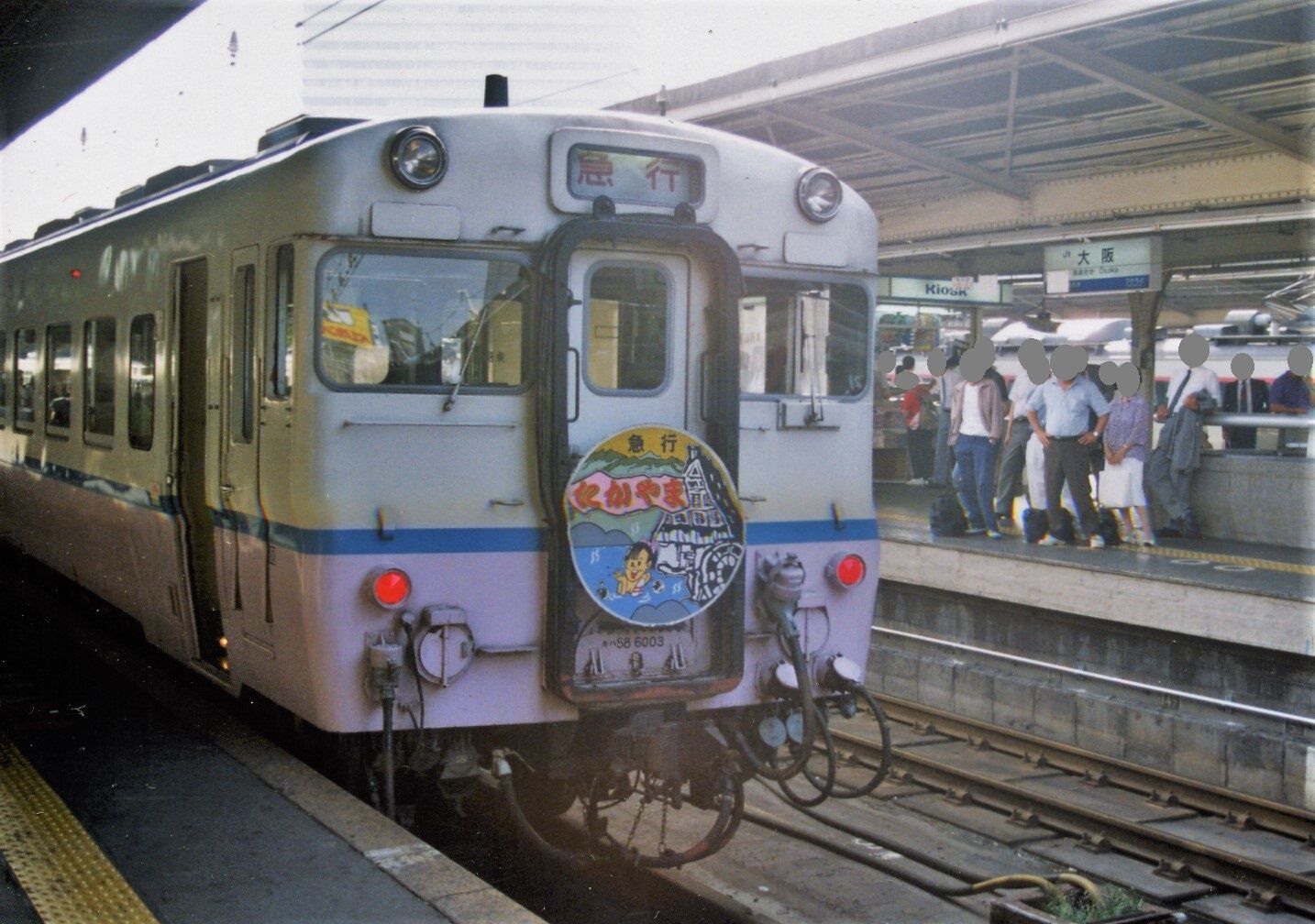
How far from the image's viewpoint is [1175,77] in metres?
10.4

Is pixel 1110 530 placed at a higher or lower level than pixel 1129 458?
lower

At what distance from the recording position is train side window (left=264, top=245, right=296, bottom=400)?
5387 millimetres

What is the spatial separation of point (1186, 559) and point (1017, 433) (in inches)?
83.6

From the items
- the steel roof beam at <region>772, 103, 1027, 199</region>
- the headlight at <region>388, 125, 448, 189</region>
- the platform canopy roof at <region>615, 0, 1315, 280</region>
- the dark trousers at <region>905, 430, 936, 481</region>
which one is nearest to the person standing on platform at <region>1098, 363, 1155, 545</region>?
the platform canopy roof at <region>615, 0, 1315, 280</region>

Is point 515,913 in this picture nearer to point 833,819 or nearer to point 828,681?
point 828,681

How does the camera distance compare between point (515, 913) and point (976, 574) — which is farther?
point (976, 574)

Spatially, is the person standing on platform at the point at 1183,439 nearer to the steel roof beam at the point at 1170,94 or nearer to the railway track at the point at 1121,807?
the steel roof beam at the point at 1170,94

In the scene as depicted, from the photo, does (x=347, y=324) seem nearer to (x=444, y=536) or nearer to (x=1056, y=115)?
(x=444, y=536)

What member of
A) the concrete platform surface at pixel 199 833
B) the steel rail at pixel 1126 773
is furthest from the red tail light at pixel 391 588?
the steel rail at pixel 1126 773

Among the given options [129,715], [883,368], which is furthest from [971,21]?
[883,368]

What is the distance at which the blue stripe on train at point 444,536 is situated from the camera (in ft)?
17.0

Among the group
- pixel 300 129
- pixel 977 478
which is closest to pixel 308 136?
pixel 300 129

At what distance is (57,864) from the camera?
499cm

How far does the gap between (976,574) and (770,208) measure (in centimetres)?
673
